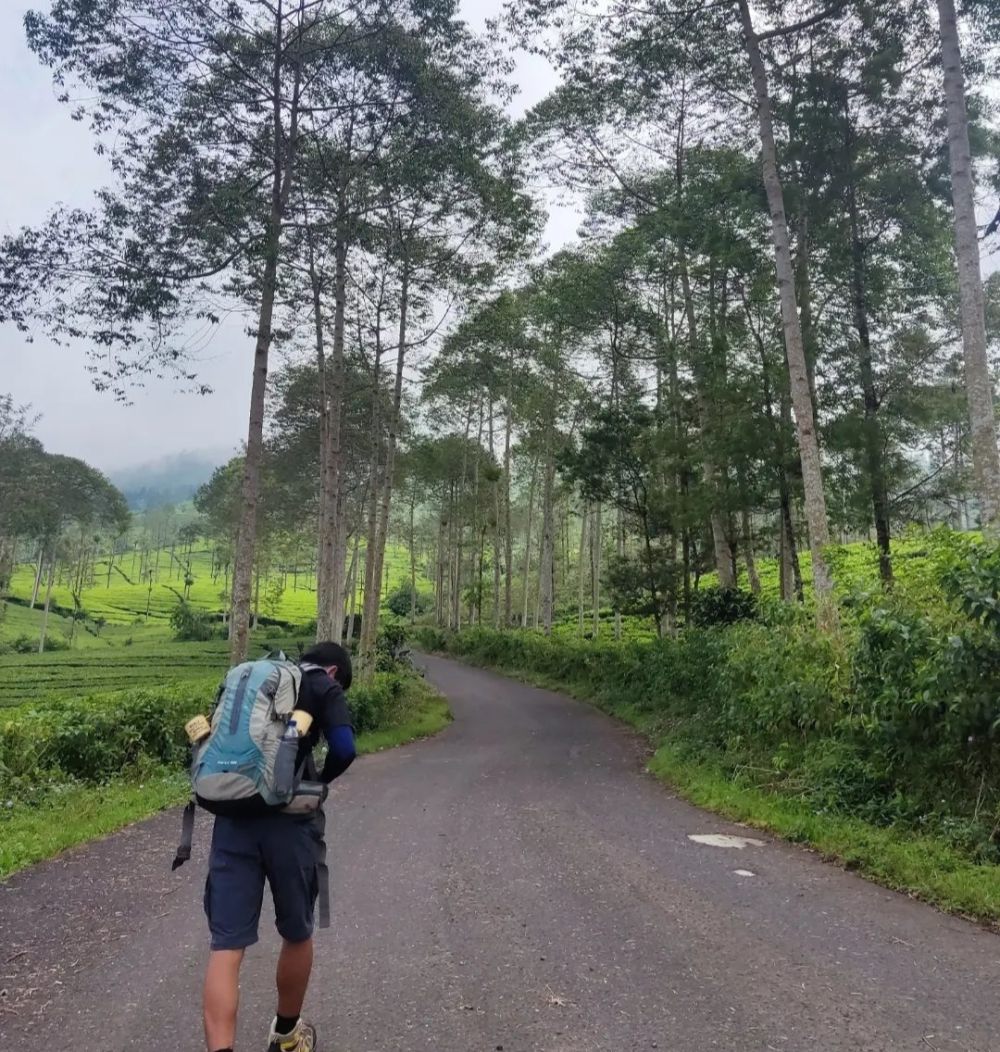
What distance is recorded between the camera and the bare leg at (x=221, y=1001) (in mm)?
2498

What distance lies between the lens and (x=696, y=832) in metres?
6.41

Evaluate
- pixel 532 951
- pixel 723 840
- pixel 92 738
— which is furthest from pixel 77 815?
pixel 723 840

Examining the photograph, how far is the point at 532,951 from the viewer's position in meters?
3.77

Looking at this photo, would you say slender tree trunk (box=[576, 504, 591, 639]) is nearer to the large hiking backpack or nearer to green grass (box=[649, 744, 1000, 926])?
green grass (box=[649, 744, 1000, 926])

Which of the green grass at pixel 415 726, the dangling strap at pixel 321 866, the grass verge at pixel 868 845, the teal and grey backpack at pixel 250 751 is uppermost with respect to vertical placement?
the teal and grey backpack at pixel 250 751

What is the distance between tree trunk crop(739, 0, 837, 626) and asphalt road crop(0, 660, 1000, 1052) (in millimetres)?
4401

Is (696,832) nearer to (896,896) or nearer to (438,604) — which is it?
(896,896)

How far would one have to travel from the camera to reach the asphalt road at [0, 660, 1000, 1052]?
117 inches

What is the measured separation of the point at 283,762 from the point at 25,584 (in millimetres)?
96316

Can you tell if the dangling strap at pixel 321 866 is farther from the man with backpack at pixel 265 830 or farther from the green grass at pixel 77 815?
the green grass at pixel 77 815

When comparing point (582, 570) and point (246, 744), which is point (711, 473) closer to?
point (246, 744)

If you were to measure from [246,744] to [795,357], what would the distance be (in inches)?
367

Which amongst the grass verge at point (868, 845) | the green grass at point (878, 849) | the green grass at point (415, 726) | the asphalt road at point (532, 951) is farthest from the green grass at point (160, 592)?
the asphalt road at point (532, 951)

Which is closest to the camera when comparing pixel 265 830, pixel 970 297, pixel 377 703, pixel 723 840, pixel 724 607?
pixel 265 830
